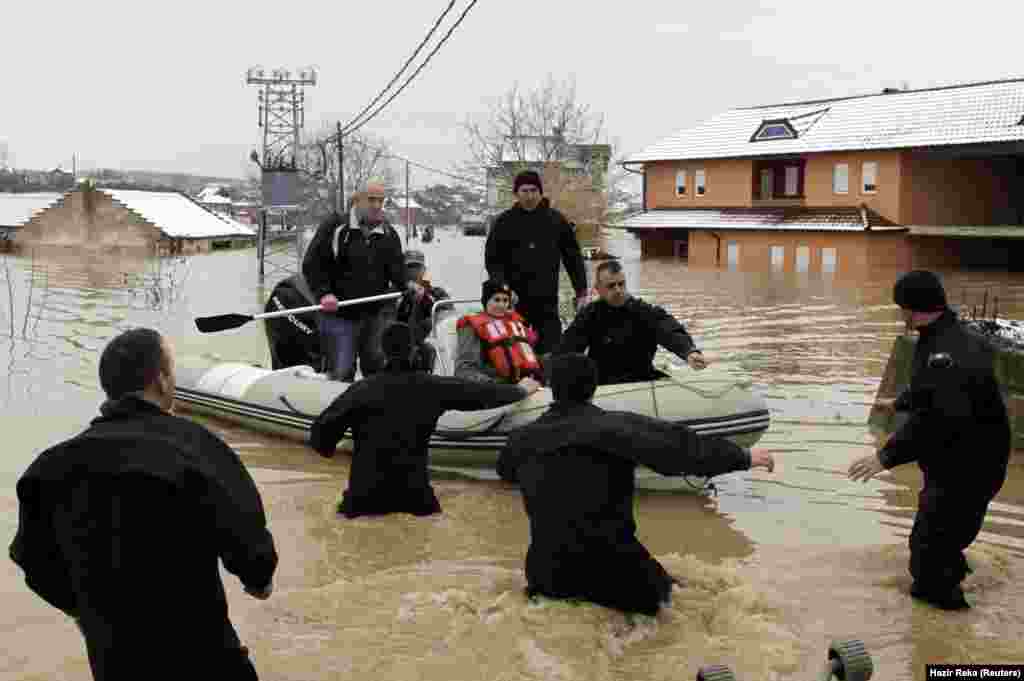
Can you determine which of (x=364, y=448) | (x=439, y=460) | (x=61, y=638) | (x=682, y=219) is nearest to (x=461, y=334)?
(x=439, y=460)

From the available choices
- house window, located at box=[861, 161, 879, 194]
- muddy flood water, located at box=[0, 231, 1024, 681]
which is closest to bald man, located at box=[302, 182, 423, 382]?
muddy flood water, located at box=[0, 231, 1024, 681]

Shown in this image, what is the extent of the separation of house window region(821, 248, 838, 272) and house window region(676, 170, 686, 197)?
7.25m

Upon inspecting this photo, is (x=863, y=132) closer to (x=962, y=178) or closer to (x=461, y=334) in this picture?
(x=962, y=178)

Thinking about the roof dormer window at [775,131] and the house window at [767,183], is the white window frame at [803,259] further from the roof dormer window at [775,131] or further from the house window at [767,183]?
the roof dormer window at [775,131]

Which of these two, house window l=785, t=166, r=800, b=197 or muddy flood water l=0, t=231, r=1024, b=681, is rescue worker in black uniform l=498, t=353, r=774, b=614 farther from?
house window l=785, t=166, r=800, b=197

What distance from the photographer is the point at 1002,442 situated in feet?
13.9

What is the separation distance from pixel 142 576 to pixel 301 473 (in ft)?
15.5

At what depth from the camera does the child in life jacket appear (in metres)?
6.83

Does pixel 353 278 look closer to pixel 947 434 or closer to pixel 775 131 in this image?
pixel 947 434

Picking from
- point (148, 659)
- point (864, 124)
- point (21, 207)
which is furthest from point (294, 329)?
point (21, 207)

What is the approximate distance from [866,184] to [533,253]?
2532 cm

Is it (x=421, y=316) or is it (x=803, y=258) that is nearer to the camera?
(x=421, y=316)

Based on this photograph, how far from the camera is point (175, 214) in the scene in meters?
50.3

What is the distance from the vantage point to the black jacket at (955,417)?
4129mm
